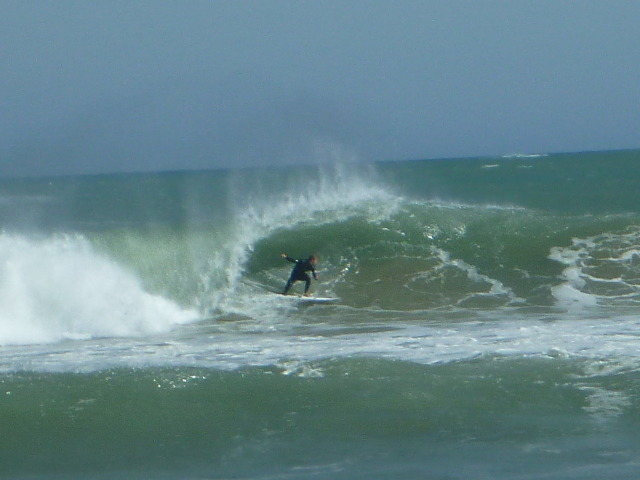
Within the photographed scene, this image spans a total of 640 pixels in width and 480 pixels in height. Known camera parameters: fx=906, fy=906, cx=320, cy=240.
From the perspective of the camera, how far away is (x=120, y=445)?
730cm

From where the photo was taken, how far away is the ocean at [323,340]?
6.97 metres

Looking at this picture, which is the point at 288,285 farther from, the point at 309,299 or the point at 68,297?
the point at 68,297

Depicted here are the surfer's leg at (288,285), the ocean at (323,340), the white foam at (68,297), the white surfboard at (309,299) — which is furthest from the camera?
the surfer's leg at (288,285)

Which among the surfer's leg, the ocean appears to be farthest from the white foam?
the surfer's leg

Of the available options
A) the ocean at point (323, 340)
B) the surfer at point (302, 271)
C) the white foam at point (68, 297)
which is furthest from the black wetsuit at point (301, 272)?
the white foam at point (68, 297)

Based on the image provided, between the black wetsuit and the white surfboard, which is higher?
the black wetsuit

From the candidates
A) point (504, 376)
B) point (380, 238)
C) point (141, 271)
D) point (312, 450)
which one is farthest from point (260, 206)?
point (312, 450)

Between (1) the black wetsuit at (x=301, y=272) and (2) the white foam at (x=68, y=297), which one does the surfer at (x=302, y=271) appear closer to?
(1) the black wetsuit at (x=301, y=272)

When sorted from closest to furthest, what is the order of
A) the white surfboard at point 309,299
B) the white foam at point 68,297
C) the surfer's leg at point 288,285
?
1. the white foam at point 68,297
2. the white surfboard at point 309,299
3. the surfer's leg at point 288,285

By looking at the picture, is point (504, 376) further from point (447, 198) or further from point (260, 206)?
point (447, 198)

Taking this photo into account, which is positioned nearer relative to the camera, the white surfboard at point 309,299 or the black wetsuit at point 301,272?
the white surfboard at point 309,299

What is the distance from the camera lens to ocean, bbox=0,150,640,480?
6.97 metres

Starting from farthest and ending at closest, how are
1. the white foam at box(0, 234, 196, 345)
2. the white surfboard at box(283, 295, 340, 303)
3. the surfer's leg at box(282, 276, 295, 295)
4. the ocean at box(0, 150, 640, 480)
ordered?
the surfer's leg at box(282, 276, 295, 295) → the white surfboard at box(283, 295, 340, 303) → the white foam at box(0, 234, 196, 345) → the ocean at box(0, 150, 640, 480)

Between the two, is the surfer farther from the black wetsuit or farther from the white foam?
the white foam
